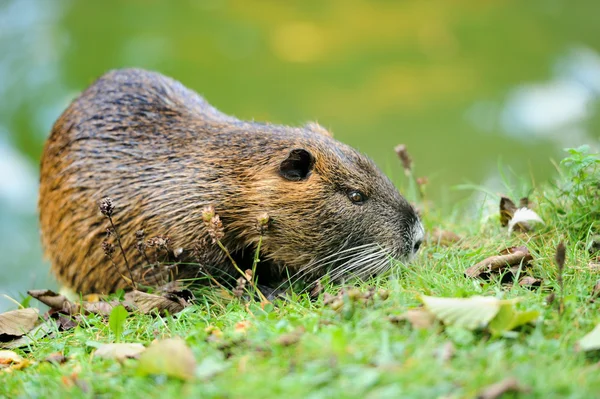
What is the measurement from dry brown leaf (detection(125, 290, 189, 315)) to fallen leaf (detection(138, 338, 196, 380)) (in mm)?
1130

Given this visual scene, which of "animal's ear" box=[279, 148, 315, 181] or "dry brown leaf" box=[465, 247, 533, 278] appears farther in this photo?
"animal's ear" box=[279, 148, 315, 181]

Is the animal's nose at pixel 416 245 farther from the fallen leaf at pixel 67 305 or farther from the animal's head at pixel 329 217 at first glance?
the fallen leaf at pixel 67 305

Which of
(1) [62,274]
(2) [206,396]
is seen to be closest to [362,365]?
(2) [206,396]

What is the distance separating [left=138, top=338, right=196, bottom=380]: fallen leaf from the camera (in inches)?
106

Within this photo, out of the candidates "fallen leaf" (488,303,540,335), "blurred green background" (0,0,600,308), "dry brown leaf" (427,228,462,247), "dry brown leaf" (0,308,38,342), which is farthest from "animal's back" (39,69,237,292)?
"blurred green background" (0,0,600,308)

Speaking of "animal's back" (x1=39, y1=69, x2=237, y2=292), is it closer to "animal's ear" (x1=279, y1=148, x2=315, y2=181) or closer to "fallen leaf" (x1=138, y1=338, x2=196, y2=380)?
"animal's ear" (x1=279, y1=148, x2=315, y2=181)

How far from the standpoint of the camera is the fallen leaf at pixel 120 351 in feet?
10.4

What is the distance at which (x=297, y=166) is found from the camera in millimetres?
4336

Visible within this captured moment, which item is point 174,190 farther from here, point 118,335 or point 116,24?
point 116,24

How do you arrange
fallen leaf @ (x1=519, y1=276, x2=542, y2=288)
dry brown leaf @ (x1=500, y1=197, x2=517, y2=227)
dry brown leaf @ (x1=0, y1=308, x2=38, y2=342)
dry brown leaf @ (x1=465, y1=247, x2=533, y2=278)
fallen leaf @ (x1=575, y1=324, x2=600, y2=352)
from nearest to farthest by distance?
fallen leaf @ (x1=575, y1=324, x2=600, y2=352), fallen leaf @ (x1=519, y1=276, x2=542, y2=288), dry brown leaf @ (x1=465, y1=247, x2=533, y2=278), dry brown leaf @ (x1=0, y1=308, x2=38, y2=342), dry brown leaf @ (x1=500, y1=197, x2=517, y2=227)

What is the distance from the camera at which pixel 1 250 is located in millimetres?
9680

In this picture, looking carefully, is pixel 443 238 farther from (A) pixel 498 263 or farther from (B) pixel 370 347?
(B) pixel 370 347

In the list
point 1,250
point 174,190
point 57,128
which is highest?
point 57,128

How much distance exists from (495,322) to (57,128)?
12.6ft
